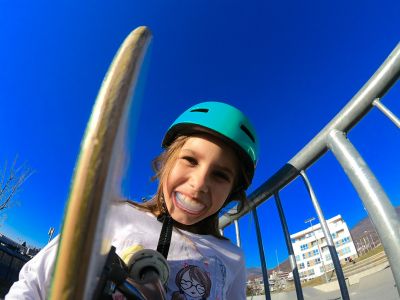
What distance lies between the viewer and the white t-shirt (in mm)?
803

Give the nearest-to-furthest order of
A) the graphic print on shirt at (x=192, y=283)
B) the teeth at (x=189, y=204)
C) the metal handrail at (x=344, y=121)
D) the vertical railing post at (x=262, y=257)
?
1. the metal handrail at (x=344, y=121)
2. the graphic print on shirt at (x=192, y=283)
3. the teeth at (x=189, y=204)
4. the vertical railing post at (x=262, y=257)

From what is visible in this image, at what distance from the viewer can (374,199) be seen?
76 cm

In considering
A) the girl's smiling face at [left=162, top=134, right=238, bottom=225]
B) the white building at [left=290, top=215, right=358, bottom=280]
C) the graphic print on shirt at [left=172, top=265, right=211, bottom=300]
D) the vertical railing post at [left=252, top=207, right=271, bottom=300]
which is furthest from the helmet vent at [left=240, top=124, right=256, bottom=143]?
the white building at [left=290, top=215, right=358, bottom=280]

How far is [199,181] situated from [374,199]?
56cm

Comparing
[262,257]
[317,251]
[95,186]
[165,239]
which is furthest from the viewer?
[317,251]

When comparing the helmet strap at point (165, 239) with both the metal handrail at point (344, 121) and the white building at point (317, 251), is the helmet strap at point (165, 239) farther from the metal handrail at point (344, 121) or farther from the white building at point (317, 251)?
the white building at point (317, 251)

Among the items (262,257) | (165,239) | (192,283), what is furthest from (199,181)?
(262,257)

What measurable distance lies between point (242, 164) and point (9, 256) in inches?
524

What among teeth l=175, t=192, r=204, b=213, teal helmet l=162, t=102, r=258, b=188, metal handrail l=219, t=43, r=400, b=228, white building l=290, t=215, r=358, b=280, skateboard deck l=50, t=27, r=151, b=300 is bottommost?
skateboard deck l=50, t=27, r=151, b=300

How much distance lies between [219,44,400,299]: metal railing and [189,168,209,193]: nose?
410 millimetres

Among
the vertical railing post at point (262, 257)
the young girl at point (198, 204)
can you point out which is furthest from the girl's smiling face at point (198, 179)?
the vertical railing post at point (262, 257)

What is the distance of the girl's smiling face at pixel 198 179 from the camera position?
3.44ft

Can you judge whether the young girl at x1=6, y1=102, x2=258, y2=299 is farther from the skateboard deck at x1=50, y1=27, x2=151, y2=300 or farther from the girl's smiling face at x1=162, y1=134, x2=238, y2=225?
the skateboard deck at x1=50, y1=27, x2=151, y2=300

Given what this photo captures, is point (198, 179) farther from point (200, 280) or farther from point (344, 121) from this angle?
point (344, 121)
